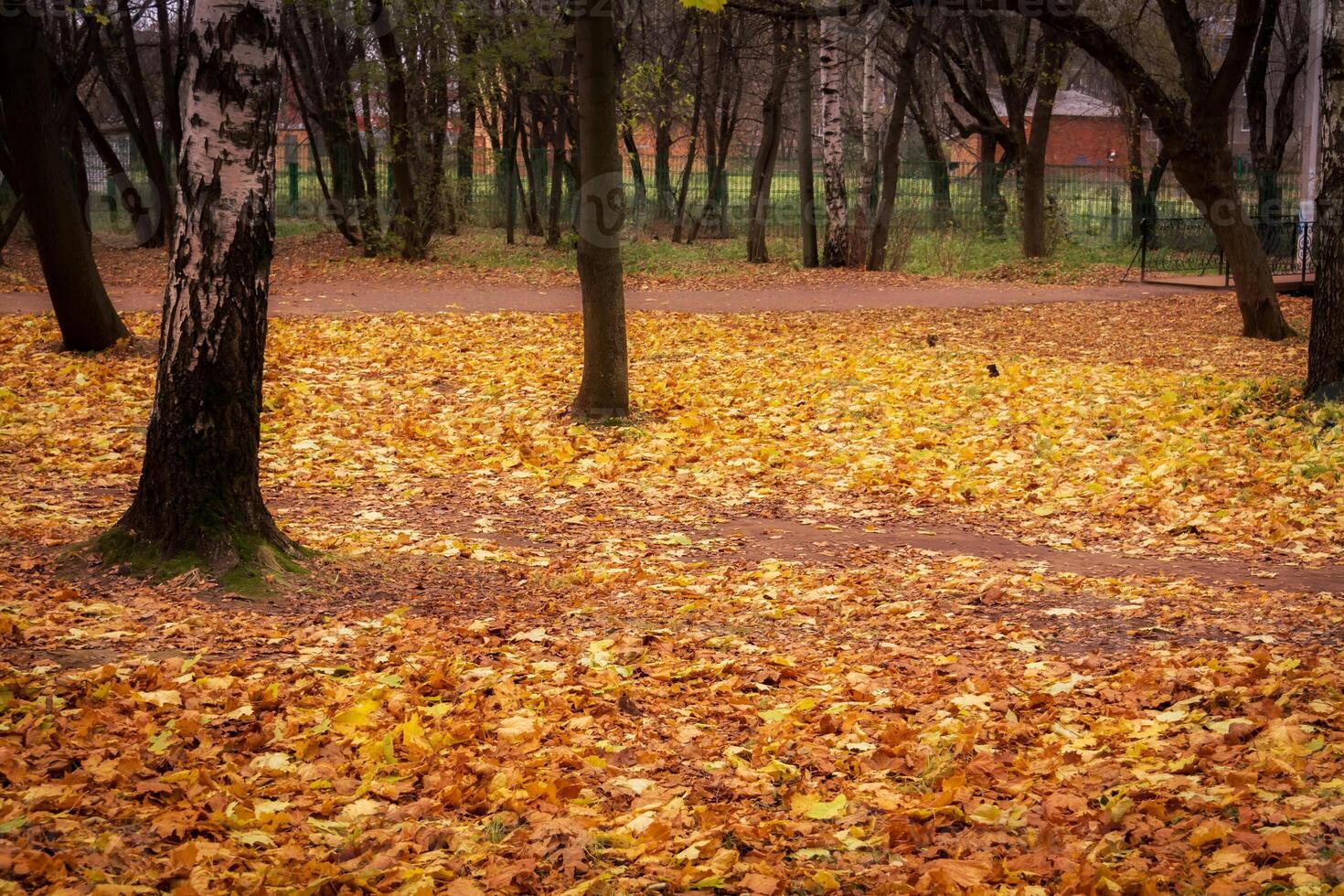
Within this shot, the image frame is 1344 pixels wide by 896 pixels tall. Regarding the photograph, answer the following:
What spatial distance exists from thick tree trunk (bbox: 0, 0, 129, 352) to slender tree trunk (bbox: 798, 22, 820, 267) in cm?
1355

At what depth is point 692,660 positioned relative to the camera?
16.8ft

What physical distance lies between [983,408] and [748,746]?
6.83 meters

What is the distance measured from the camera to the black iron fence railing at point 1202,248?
19516mm

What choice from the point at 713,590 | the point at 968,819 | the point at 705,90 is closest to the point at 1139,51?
the point at 705,90

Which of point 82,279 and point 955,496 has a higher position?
point 82,279

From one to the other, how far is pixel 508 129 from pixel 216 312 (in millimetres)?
27074

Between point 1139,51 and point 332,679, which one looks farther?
point 1139,51

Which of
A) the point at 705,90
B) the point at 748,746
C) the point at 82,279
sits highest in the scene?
the point at 705,90

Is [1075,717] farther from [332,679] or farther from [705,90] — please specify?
[705,90]

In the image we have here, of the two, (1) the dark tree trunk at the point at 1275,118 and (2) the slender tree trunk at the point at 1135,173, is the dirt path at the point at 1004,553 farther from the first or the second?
(2) the slender tree trunk at the point at 1135,173

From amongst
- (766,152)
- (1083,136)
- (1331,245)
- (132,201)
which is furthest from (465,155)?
(1083,136)

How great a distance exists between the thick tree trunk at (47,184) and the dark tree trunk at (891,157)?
1346 cm

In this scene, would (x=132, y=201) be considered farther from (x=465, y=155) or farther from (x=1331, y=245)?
(x=1331, y=245)

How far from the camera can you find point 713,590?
243 inches
